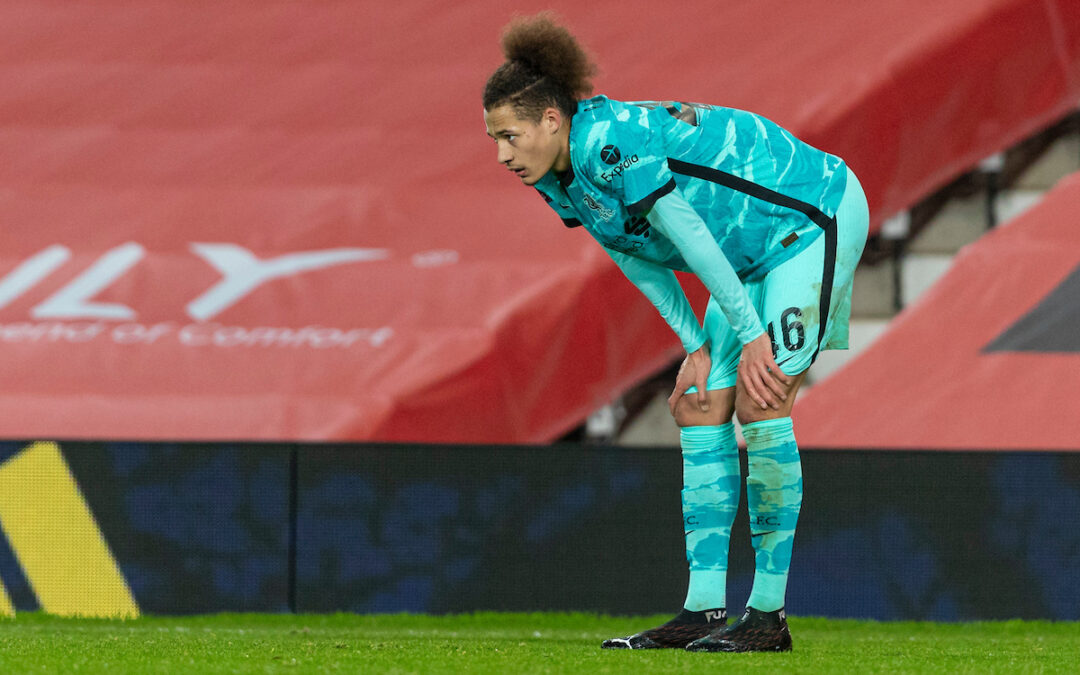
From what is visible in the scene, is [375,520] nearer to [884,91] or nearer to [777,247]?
[777,247]

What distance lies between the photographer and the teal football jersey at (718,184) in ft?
10.1

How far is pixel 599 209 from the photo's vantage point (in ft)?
10.2

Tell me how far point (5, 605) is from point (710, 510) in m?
2.94

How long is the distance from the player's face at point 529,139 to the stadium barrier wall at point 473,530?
221 centimetres

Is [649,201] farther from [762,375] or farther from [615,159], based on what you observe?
[762,375]

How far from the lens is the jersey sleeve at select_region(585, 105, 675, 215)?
3.01m

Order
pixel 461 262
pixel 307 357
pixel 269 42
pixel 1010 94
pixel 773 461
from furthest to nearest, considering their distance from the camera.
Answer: pixel 269 42 → pixel 1010 94 → pixel 461 262 → pixel 307 357 → pixel 773 461

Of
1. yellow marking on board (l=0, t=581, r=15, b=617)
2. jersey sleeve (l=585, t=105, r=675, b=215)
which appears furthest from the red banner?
jersey sleeve (l=585, t=105, r=675, b=215)

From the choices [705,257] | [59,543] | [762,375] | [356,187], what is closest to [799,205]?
[705,257]

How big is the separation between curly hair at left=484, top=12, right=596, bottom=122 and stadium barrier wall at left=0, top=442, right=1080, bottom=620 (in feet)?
7.37

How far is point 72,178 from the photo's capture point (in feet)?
27.2

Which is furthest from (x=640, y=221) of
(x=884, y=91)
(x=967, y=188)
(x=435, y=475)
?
(x=967, y=188)

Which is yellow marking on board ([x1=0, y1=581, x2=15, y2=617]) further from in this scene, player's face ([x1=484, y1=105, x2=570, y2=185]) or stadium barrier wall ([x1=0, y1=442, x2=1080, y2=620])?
player's face ([x1=484, y1=105, x2=570, y2=185])

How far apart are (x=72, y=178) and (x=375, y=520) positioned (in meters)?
4.07
